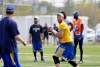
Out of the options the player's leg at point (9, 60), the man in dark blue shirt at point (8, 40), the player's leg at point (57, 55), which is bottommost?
the player's leg at point (57, 55)

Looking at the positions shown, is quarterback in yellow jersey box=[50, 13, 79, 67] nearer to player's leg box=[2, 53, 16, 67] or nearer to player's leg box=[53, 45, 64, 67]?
player's leg box=[53, 45, 64, 67]

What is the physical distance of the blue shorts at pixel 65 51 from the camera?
48.9ft

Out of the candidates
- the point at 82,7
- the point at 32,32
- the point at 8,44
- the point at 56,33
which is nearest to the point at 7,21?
the point at 8,44

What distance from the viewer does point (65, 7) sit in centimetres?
4803

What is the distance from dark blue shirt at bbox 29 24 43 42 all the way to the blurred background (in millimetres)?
22424

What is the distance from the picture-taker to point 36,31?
70.1 ft

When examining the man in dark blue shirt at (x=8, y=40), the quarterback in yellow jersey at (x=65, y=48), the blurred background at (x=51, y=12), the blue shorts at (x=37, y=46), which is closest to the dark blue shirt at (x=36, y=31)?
the blue shorts at (x=37, y=46)

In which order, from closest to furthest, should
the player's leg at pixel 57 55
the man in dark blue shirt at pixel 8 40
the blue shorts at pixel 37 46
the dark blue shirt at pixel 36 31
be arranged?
1. the man in dark blue shirt at pixel 8 40
2. the player's leg at pixel 57 55
3. the dark blue shirt at pixel 36 31
4. the blue shorts at pixel 37 46

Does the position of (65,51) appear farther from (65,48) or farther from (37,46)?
(37,46)

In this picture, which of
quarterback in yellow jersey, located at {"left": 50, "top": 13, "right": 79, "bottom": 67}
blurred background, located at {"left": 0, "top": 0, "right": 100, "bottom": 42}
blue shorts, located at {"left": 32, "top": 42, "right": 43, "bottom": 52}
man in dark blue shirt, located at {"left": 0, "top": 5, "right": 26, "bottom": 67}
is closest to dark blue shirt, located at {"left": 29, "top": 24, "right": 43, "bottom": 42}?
blue shorts, located at {"left": 32, "top": 42, "right": 43, "bottom": 52}

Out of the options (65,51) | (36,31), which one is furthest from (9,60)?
(36,31)

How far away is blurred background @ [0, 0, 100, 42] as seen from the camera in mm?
44906

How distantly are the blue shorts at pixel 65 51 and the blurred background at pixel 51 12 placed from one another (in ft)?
94.9

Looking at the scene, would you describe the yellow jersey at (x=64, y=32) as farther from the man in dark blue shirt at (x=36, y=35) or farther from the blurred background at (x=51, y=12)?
the blurred background at (x=51, y=12)
